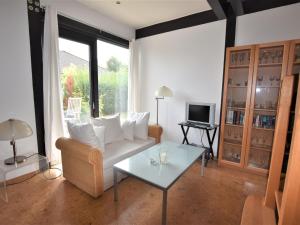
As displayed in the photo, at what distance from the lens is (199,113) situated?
320 cm

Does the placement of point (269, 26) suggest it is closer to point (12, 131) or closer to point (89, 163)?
point (89, 163)

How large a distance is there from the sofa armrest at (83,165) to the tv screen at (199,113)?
1.92 m

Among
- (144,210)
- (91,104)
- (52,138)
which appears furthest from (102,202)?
(91,104)

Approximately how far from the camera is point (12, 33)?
2291 mm

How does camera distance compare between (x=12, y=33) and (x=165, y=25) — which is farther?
(x=165, y=25)

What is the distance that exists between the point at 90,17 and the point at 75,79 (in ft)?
3.83

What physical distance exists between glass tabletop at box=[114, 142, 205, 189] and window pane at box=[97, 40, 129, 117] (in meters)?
1.78

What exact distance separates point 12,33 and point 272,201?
11.5 ft

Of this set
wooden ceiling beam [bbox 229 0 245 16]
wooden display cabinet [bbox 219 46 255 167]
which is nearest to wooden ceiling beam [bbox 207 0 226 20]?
wooden ceiling beam [bbox 229 0 245 16]

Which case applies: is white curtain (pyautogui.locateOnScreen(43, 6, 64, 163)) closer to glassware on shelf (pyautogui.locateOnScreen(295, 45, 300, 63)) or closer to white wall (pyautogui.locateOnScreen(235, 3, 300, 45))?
white wall (pyautogui.locateOnScreen(235, 3, 300, 45))

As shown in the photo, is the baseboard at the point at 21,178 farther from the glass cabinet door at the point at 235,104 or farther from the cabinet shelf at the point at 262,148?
the cabinet shelf at the point at 262,148

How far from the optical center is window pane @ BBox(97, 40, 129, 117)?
3622mm

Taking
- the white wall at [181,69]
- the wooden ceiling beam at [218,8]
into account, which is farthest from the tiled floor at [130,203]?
the wooden ceiling beam at [218,8]

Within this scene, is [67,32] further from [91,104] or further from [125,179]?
[125,179]
